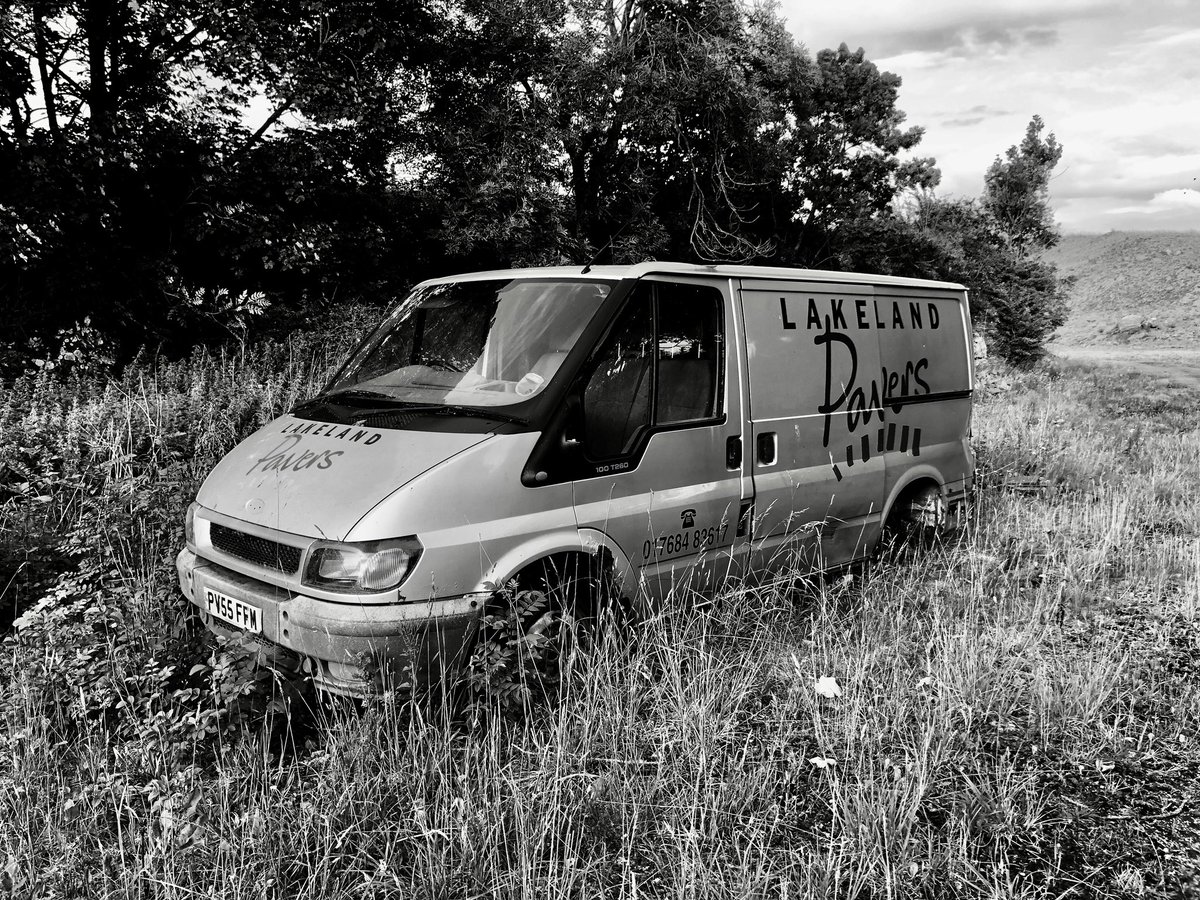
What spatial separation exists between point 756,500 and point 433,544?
1.93m

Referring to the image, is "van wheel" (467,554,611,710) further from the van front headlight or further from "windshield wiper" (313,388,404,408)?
"windshield wiper" (313,388,404,408)

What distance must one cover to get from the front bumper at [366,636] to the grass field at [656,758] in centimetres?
13

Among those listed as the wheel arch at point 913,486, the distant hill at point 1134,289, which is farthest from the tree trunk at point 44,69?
the distant hill at point 1134,289

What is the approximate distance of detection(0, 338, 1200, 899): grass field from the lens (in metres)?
2.43

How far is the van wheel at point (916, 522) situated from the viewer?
18.4 feet

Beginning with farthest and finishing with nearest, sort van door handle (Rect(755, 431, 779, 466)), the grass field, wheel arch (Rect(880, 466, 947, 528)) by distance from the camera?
1. wheel arch (Rect(880, 466, 947, 528))
2. van door handle (Rect(755, 431, 779, 466))
3. the grass field

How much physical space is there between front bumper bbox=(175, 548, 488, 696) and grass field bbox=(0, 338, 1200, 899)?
5.2 inches

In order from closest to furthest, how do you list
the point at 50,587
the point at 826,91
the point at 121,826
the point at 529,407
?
the point at 121,826, the point at 529,407, the point at 50,587, the point at 826,91

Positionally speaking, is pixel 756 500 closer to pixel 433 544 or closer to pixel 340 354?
pixel 433 544

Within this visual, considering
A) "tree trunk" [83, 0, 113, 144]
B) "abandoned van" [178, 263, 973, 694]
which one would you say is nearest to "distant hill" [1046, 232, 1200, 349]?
"tree trunk" [83, 0, 113, 144]

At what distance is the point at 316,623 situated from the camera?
3.17 meters

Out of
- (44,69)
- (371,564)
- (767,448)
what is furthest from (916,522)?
(44,69)

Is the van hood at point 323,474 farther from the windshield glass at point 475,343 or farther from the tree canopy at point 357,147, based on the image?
the tree canopy at point 357,147

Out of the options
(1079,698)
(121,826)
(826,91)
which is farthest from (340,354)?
(826,91)
